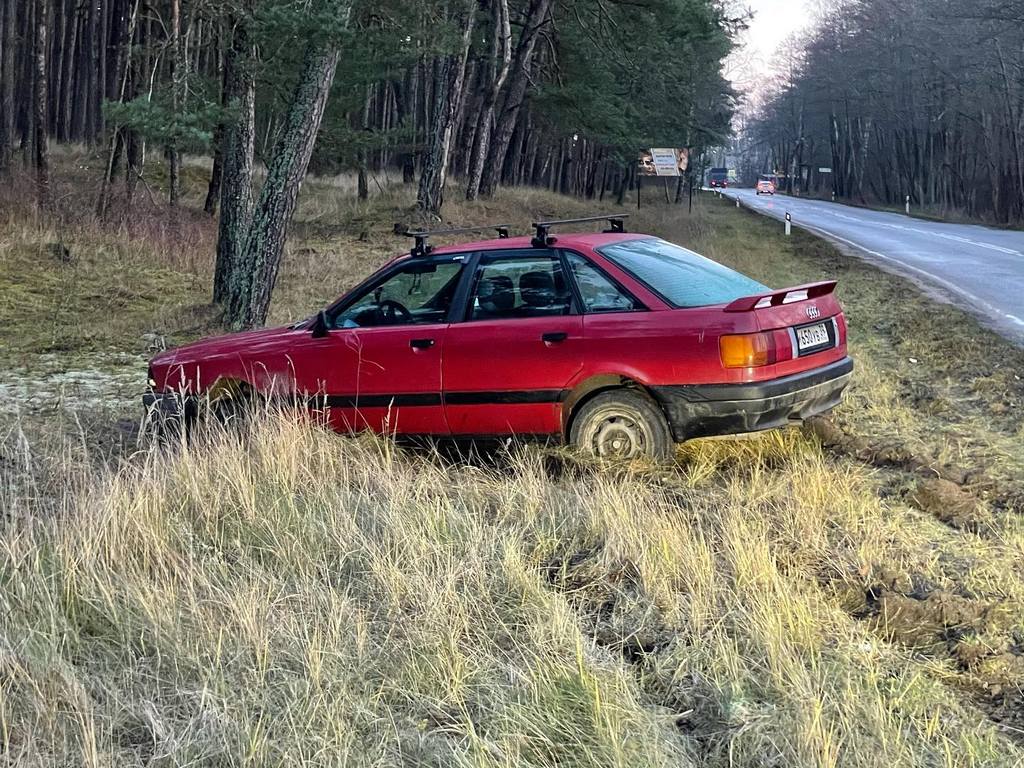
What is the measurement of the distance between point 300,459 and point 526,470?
1.32 metres

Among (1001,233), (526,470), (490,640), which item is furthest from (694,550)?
(1001,233)

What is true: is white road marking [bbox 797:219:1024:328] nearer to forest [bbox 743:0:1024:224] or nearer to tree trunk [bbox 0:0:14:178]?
forest [bbox 743:0:1024:224]

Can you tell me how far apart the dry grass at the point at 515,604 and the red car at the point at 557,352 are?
326 mm

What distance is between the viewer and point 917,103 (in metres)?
64.4

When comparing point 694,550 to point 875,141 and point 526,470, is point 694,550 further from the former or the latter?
point 875,141

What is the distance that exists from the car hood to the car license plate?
344cm


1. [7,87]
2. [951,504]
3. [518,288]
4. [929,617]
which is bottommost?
[929,617]

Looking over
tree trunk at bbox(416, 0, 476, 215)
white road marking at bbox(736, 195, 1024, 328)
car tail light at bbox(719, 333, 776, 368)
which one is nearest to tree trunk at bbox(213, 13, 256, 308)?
car tail light at bbox(719, 333, 776, 368)

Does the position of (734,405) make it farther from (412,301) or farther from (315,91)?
(315,91)

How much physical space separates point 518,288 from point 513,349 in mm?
467

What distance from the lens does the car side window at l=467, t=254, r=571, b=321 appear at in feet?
20.2

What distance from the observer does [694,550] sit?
4141 mm

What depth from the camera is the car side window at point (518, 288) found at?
617 cm

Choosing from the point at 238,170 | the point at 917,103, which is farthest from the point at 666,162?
the point at 917,103
